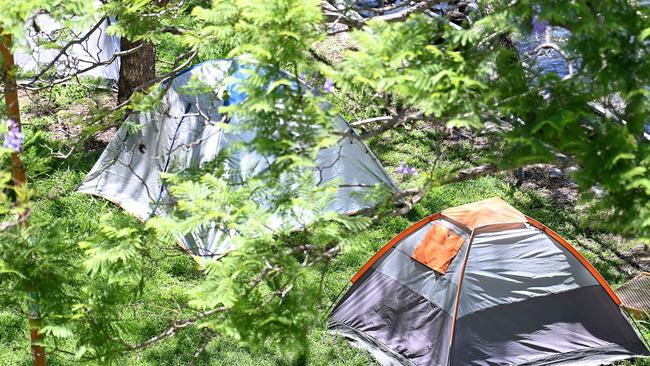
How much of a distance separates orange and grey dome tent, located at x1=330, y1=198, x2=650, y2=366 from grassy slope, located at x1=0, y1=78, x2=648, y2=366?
1.29ft

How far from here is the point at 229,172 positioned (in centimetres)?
338

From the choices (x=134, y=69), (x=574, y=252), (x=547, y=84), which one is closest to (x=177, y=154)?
(x=134, y=69)

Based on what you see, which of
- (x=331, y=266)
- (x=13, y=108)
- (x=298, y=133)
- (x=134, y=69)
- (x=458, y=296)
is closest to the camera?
(x=298, y=133)

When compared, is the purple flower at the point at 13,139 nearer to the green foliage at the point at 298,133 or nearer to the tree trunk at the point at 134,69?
the green foliage at the point at 298,133

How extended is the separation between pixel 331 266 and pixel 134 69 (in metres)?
2.77

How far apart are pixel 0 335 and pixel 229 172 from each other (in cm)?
309

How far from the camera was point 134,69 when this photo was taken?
744cm

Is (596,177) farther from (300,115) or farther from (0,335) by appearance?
(0,335)

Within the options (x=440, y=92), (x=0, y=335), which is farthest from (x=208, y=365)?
(x=440, y=92)

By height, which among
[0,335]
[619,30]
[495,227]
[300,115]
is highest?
[619,30]

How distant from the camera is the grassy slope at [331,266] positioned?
5398mm

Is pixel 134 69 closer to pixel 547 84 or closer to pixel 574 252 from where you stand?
pixel 574 252

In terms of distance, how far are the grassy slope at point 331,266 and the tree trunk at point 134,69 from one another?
0.72 meters

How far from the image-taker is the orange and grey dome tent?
5.45m
